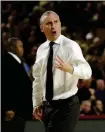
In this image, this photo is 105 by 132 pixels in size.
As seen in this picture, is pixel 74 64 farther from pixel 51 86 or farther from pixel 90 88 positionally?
pixel 90 88

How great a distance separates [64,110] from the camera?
2385 millimetres

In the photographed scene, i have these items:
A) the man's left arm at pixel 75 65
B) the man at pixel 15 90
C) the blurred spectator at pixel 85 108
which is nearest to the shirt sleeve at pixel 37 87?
the man's left arm at pixel 75 65

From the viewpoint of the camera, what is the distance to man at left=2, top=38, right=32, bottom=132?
Result: 3.50 metres

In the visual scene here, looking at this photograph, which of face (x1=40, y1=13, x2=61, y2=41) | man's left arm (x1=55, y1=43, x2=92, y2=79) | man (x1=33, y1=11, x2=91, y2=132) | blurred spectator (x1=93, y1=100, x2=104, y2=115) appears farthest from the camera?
blurred spectator (x1=93, y1=100, x2=104, y2=115)

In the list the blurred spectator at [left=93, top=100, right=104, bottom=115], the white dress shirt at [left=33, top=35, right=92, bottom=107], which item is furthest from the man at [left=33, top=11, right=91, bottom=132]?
the blurred spectator at [left=93, top=100, right=104, bottom=115]

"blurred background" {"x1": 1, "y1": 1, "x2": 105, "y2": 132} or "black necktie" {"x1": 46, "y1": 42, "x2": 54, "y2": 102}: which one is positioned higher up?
"blurred background" {"x1": 1, "y1": 1, "x2": 105, "y2": 132}

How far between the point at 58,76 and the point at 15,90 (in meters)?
1.13

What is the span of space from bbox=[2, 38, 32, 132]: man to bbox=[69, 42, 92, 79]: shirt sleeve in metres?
1.21

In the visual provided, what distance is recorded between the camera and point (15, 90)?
350 centimetres

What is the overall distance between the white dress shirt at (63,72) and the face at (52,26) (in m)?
0.04

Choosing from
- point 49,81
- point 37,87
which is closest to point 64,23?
point 37,87

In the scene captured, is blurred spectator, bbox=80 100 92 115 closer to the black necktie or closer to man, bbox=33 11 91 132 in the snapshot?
man, bbox=33 11 91 132

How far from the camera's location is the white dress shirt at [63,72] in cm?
232

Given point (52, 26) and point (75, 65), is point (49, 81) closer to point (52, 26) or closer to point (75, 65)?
point (75, 65)
